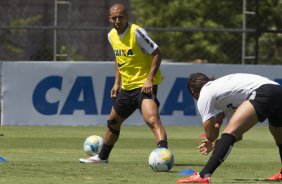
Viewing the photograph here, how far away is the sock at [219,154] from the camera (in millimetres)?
10125

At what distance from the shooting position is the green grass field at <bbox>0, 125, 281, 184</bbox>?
1117 centimetres

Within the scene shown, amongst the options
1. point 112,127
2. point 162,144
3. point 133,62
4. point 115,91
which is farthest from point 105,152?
point 133,62

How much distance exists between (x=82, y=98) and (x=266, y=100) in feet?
38.1

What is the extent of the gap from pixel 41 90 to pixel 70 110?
2.58 ft

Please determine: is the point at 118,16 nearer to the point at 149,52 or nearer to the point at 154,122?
the point at 149,52

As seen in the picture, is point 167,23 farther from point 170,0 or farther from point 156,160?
point 156,160

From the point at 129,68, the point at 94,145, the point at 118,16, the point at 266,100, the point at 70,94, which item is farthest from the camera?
the point at 70,94

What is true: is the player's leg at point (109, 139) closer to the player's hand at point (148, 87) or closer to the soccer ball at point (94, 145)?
the soccer ball at point (94, 145)

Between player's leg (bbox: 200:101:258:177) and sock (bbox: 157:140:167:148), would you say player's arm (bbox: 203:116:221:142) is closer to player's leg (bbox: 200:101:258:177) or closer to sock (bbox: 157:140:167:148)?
player's leg (bbox: 200:101:258:177)

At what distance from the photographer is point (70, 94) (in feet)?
70.9

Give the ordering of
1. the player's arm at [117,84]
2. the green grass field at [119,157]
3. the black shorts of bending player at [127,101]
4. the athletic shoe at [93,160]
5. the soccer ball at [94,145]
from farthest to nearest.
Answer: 1. the soccer ball at [94,145]
2. the player's arm at [117,84]
3. the athletic shoe at [93,160]
4. the black shorts of bending player at [127,101]
5. the green grass field at [119,157]

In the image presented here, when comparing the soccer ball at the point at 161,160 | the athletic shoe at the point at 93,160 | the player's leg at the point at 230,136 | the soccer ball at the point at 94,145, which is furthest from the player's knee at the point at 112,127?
the player's leg at the point at 230,136

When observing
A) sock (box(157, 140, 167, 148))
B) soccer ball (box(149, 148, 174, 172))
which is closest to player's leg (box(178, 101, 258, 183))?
soccer ball (box(149, 148, 174, 172))

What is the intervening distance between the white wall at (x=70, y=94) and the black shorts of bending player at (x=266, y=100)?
37.4 ft
